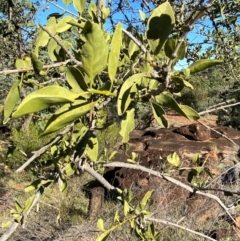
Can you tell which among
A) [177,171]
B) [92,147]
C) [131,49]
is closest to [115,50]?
[131,49]

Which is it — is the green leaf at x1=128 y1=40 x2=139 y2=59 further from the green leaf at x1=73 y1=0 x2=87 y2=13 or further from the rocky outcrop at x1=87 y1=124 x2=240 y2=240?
the rocky outcrop at x1=87 y1=124 x2=240 y2=240

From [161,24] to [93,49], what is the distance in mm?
123

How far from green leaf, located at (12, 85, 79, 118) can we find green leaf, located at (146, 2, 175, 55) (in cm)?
18

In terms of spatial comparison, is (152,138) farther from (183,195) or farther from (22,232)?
(22,232)

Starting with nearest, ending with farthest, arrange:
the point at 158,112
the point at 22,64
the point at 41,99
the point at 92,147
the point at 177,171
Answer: the point at 41,99, the point at 158,112, the point at 22,64, the point at 92,147, the point at 177,171

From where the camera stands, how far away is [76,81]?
1.54 feet

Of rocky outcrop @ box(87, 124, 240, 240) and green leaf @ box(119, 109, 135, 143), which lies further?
rocky outcrop @ box(87, 124, 240, 240)

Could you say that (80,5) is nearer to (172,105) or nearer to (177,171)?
(172,105)

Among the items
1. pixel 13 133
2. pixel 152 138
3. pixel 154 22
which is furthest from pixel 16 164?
pixel 154 22

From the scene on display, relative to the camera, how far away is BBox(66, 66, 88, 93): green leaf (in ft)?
1.51

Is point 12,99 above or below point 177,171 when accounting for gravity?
above

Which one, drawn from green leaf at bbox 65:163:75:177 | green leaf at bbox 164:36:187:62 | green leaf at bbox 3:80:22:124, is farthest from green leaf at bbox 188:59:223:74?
green leaf at bbox 65:163:75:177

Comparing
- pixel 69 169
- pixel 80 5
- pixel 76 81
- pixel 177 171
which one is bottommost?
pixel 177 171

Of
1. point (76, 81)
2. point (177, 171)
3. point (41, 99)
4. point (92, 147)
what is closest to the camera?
point (41, 99)
